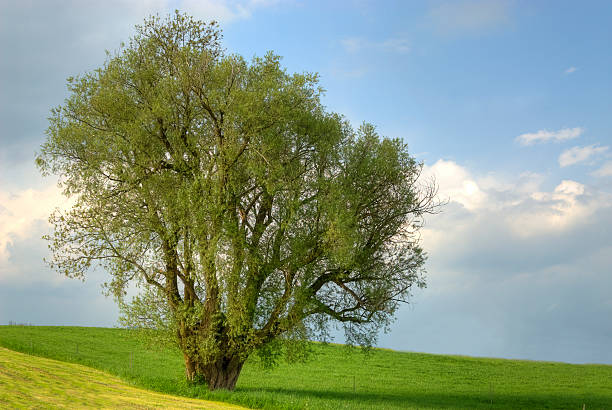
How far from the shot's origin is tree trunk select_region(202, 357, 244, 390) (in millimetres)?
28547

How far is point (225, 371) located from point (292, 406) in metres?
5.73

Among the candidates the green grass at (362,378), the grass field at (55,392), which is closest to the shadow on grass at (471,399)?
the green grass at (362,378)

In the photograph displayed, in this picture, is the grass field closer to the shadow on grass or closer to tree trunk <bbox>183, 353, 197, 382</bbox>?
tree trunk <bbox>183, 353, 197, 382</bbox>

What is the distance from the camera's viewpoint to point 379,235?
3027 centimetres

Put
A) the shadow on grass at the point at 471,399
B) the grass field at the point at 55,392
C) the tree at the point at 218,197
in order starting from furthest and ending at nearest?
the shadow on grass at the point at 471,399
the tree at the point at 218,197
the grass field at the point at 55,392

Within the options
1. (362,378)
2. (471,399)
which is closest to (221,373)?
(471,399)

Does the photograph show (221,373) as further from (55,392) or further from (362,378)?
→ (362,378)

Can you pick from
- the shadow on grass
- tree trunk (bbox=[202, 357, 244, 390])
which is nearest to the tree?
tree trunk (bbox=[202, 357, 244, 390])

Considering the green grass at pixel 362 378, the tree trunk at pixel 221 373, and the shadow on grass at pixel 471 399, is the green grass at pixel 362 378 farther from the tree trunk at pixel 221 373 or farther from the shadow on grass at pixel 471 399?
the tree trunk at pixel 221 373

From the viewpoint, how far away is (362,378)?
47.2 metres

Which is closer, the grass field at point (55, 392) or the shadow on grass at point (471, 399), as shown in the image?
the grass field at point (55, 392)

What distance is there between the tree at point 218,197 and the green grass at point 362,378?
10.6 feet

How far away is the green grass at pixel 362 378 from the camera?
30.0 metres

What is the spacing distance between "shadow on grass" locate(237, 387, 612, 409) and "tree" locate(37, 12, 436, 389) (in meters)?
7.47
